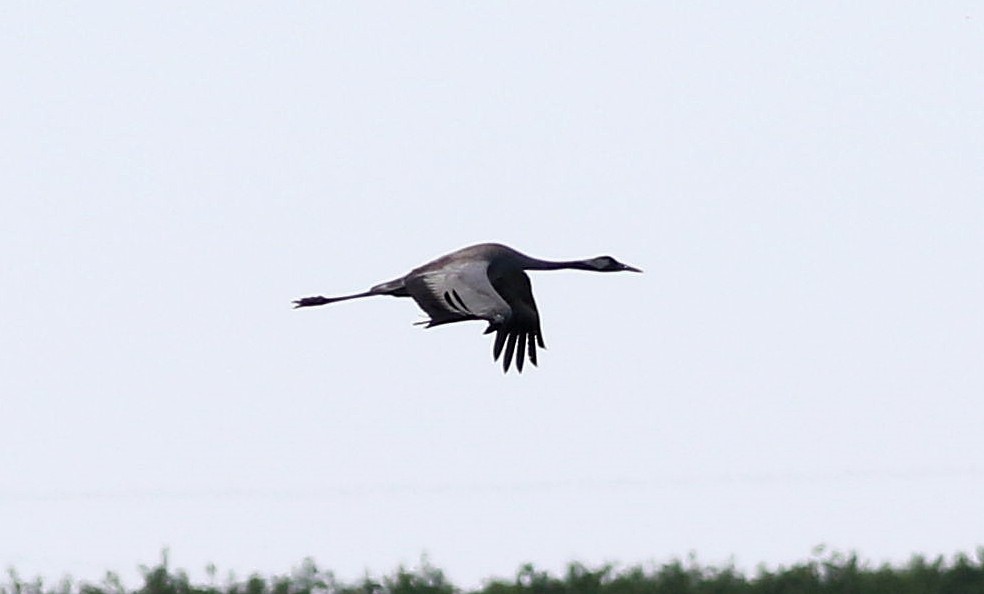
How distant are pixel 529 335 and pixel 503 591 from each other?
7.50ft

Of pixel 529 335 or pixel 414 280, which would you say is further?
pixel 529 335

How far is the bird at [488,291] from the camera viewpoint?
30.6 meters

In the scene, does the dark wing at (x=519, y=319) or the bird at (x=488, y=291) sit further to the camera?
the dark wing at (x=519, y=319)

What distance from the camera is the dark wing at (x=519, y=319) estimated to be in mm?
33688

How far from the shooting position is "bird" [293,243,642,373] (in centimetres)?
3058

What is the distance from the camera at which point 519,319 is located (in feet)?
111

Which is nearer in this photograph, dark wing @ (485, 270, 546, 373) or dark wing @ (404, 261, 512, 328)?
dark wing @ (404, 261, 512, 328)

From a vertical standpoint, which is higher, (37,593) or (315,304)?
(315,304)

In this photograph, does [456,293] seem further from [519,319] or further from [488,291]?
[519,319]

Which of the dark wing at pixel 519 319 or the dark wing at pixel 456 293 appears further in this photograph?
the dark wing at pixel 519 319

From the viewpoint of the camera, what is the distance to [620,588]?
34.7 metres

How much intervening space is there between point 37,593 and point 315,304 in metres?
Result: 3.33

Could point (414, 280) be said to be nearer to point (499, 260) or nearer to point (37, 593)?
point (499, 260)

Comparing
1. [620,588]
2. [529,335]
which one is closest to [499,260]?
[529,335]
